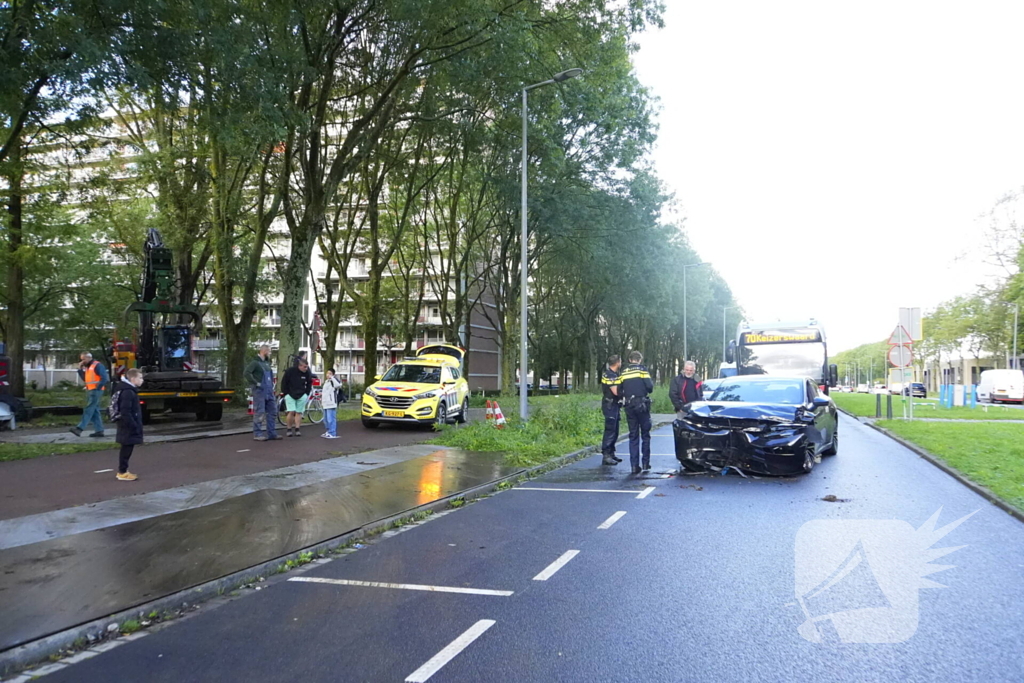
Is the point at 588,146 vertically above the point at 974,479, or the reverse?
the point at 588,146

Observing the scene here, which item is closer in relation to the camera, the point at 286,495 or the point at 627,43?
the point at 286,495

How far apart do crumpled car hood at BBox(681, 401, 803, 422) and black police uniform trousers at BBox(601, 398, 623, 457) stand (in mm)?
1356

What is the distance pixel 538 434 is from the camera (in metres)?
16.1

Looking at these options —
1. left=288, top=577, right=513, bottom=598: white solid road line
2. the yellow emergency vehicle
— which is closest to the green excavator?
the yellow emergency vehicle

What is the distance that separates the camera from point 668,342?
6312cm

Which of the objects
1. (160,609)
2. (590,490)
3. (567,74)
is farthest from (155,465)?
(567,74)

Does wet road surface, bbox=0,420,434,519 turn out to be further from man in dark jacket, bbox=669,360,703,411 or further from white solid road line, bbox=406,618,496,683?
man in dark jacket, bbox=669,360,703,411

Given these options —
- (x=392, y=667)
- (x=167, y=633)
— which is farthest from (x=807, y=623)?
(x=167, y=633)

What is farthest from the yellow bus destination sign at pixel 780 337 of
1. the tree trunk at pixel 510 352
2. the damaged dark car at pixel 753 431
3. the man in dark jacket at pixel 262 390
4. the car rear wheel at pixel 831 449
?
the man in dark jacket at pixel 262 390

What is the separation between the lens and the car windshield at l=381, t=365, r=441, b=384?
782 inches

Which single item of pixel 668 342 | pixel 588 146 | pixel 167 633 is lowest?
pixel 167 633

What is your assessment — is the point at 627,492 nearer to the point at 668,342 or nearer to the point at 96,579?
the point at 96,579

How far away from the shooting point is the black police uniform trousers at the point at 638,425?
12102 mm

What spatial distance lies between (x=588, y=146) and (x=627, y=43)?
6.09 m
